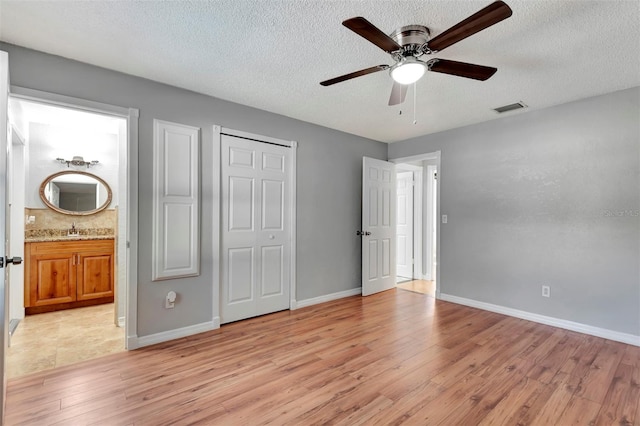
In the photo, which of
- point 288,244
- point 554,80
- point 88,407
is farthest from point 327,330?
point 554,80

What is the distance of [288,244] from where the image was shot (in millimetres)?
3857

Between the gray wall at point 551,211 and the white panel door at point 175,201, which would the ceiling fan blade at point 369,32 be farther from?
the gray wall at point 551,211

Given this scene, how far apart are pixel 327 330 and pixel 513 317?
2.26 metres

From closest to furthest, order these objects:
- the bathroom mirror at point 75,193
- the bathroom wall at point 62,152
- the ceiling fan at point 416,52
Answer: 1. the ceiling fan at point 416,52
2. the bathroom wall at point 62,152
3. the bathroom mirror at point 75,193

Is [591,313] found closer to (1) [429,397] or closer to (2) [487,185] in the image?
(2) [487,185]

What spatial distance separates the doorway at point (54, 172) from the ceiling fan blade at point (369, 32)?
2189mm

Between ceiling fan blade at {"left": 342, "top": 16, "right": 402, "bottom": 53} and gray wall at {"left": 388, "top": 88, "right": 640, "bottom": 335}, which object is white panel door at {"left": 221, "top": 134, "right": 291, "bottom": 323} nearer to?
ceiling fan blade at {"left": 342, "top": 16, "right": 402, "bottom": 53}

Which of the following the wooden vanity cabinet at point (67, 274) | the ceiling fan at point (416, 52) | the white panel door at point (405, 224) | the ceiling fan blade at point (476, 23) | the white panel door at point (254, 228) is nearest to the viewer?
the ceiling fan blade at point (476, 23)

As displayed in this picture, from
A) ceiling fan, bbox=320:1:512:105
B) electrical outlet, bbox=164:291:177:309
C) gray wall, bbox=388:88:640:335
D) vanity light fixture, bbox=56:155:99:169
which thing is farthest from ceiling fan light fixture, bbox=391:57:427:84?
vanity light fixture, bbox=56:155:99:169

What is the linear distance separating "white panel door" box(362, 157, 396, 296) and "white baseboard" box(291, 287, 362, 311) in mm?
174

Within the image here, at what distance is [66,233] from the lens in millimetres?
4305

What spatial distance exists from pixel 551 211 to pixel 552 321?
122cm

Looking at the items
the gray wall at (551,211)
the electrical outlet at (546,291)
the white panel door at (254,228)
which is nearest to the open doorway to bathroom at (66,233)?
the white panel door at (254,228)

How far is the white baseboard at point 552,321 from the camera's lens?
116 inches
